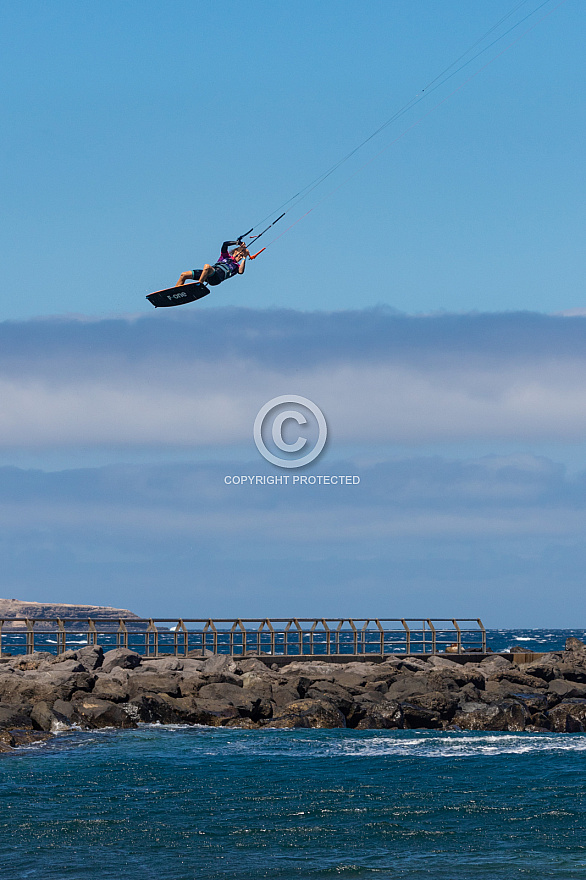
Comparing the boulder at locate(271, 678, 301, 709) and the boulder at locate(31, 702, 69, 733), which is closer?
the boulder at locate(31, 702, 69, 733)

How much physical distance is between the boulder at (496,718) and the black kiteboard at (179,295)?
14991mm

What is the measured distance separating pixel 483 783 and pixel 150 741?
30.0ft

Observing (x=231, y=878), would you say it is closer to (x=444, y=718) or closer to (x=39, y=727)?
(x=39, y=727)

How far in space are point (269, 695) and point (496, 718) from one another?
6.97 m

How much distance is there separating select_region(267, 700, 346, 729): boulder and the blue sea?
990 millimetres

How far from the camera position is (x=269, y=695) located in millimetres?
33344

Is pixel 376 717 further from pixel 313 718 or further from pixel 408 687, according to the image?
pixel 408 687

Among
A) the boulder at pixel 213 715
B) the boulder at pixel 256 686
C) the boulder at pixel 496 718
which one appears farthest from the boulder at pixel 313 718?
the boulder at pixel 496 718

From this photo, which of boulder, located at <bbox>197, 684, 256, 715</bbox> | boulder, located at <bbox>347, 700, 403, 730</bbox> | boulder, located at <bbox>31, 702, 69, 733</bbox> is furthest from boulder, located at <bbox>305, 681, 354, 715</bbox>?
boulder, located at <bbox>31, 702, 69, 733</bbox>

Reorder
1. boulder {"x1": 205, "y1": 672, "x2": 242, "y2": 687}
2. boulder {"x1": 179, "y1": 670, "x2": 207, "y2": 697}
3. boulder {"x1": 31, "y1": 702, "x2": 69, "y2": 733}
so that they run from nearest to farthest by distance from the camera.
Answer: boulder {"x1": 31, "y1": 702, "x2": 69, "y2": 733}
boulder {"x1": 179, "y1": 670, "x2": 207, "y2": 697}
boulder {"x1": 205, "y1": 672, "x2": 242, "y2": 687}

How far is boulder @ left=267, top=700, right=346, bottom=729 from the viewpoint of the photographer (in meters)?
31.0

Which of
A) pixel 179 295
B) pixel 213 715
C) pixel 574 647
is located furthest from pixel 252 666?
pixel 179 295

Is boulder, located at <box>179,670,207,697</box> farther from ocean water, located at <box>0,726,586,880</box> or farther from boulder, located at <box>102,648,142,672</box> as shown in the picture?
ocean water, located at <box>0,726,586,880</box>

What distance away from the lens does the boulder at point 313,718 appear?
102 feet
